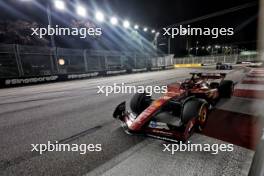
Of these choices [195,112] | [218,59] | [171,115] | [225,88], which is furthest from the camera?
[218,59]

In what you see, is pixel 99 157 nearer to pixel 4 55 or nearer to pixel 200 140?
pixel 200 140

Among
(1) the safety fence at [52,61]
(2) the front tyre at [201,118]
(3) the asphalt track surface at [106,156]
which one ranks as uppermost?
(1) the safety fence at [52,61]

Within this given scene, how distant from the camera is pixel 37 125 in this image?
12.0 ft

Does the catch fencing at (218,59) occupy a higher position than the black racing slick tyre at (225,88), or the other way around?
the catch fencing at (218,59)

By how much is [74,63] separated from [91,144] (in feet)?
63.0

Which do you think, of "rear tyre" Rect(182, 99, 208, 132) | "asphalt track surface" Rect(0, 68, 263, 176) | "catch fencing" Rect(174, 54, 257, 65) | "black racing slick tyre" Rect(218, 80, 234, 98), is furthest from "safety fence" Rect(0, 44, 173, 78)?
"catch fencing" Rect(174, 54, 257, 65)

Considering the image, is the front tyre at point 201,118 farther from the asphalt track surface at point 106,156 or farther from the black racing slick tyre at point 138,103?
the black racing slick tyre at point 138,103

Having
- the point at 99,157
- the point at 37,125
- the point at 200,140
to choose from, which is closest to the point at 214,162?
the point at 200,140

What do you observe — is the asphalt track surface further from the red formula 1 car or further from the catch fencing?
the catch fencing

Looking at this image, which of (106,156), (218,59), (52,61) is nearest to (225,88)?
(106,156)

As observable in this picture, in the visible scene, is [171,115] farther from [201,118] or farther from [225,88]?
[225,88]

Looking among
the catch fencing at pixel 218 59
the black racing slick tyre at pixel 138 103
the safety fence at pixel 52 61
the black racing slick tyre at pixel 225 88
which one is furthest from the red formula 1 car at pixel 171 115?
the catch fencing at pixel 218 59

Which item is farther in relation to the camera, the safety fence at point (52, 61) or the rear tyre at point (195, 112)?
the safety fence at point (52, 61)

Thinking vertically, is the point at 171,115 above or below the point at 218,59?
below
